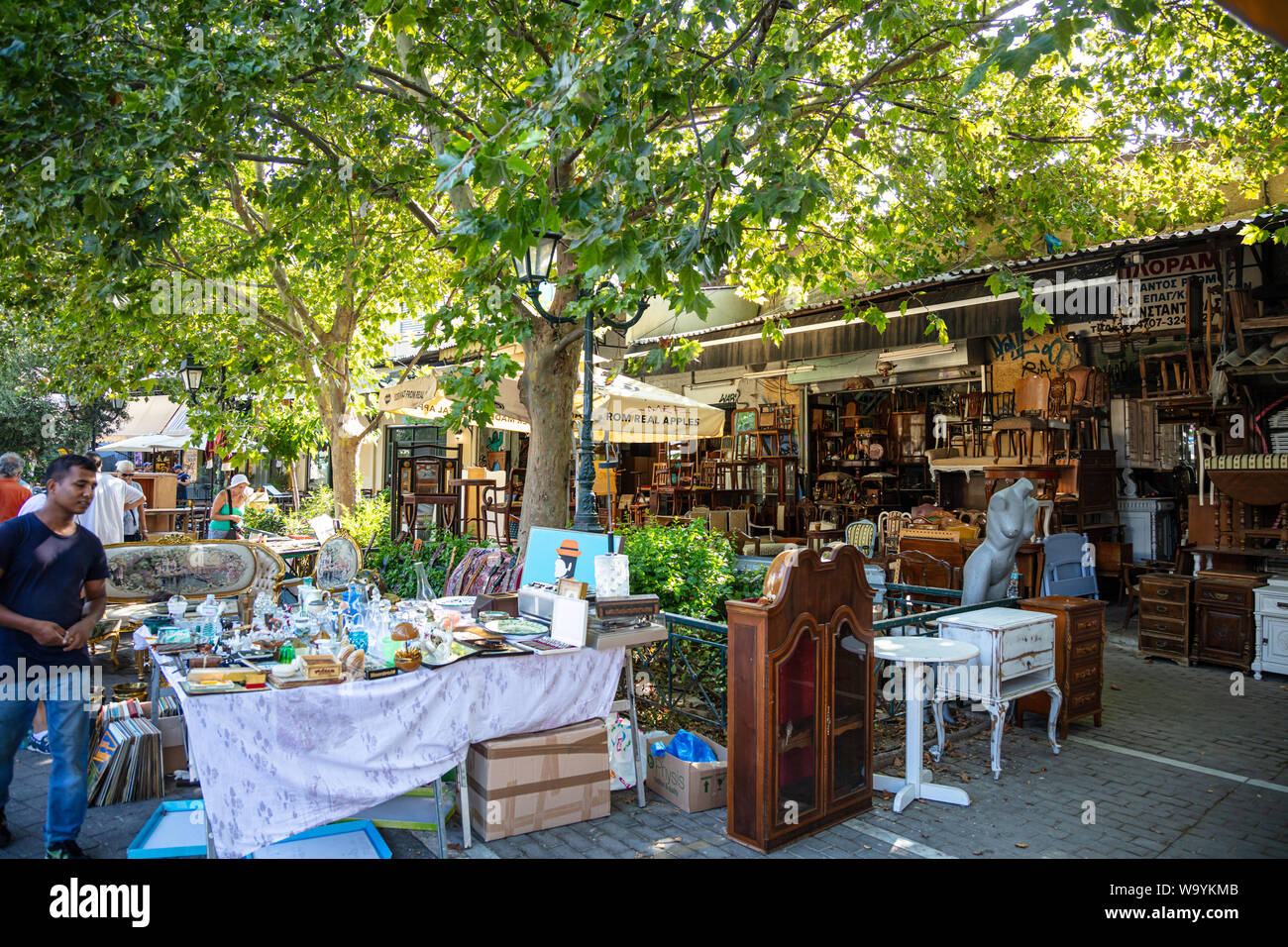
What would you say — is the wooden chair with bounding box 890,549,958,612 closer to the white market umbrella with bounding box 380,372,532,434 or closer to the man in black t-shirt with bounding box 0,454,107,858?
the white market umbrella with bounding box 380,372,532,434

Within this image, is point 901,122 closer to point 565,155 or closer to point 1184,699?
point 565,155

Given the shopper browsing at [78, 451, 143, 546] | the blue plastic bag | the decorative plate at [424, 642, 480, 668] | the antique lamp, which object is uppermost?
the antique lamp

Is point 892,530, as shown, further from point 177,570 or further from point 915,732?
point 177,570

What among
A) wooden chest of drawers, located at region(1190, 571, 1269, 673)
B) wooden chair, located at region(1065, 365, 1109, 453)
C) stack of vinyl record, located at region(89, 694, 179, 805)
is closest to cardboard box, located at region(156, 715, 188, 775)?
stack of vinyl record, located at region(89, 694, 179, 805)

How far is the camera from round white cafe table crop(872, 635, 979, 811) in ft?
14.8

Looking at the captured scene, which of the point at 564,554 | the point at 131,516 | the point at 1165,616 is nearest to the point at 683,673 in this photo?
the point at 564,554

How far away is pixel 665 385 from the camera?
16141mm

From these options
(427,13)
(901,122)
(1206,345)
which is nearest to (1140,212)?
(1206,345)

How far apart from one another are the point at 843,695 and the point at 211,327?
34.1 ft

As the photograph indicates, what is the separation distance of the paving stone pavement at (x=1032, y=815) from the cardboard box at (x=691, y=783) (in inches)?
2.9

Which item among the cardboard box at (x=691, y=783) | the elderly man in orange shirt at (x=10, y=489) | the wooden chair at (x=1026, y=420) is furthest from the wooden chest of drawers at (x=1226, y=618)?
the elderly man in orange shirt at (x=10, y=489)

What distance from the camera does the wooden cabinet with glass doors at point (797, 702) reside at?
3822 millimetres

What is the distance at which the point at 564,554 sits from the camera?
498 cm

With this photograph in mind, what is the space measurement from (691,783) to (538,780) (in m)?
0.86
